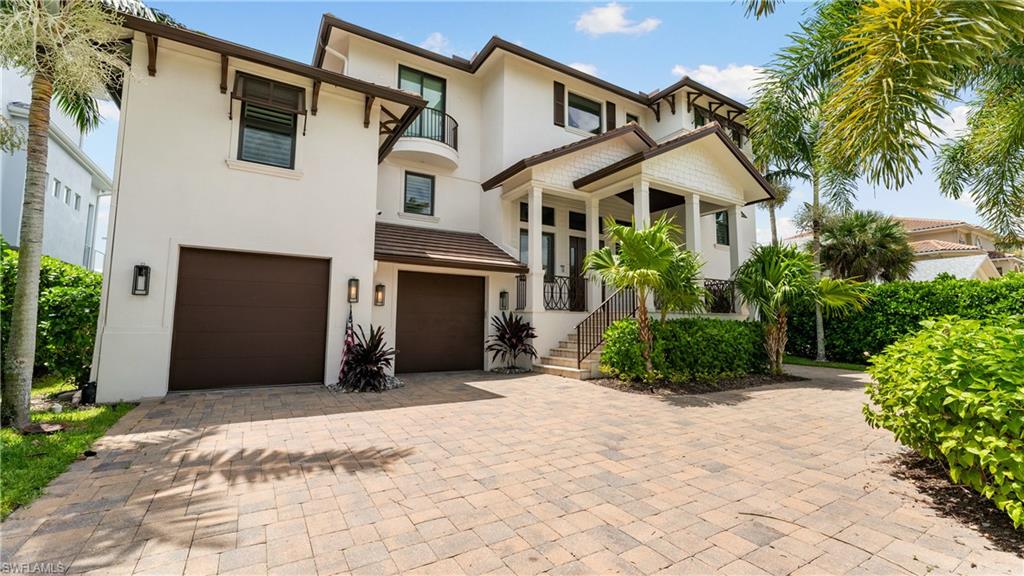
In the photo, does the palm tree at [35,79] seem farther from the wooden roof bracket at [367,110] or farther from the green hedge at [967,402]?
the green hedge at [967,402]

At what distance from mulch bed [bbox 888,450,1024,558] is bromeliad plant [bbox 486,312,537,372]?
23.8ft

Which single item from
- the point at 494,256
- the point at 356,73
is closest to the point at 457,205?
the point at 494,256

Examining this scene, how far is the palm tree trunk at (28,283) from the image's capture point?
15.6 ft

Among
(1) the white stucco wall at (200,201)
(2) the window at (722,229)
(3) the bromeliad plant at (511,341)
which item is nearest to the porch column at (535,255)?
(3) the bromeliad plant at (511,341)

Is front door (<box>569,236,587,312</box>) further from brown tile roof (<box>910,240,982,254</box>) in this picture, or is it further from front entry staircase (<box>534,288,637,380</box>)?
brown tile roof (<box>910,240,982,254</box>)

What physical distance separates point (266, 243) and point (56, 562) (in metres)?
6.16

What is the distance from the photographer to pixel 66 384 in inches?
302

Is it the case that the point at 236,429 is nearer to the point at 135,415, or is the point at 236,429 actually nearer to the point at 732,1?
the point at 135,415

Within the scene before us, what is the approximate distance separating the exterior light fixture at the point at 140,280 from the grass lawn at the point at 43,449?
5.84 ft

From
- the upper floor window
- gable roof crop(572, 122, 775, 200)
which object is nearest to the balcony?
the upper floor window

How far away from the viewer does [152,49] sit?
7.06 m

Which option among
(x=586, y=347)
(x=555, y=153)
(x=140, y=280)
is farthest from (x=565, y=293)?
(x=140, y=280)

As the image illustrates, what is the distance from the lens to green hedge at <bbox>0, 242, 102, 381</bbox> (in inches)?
259

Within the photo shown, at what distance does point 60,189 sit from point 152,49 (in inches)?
548
